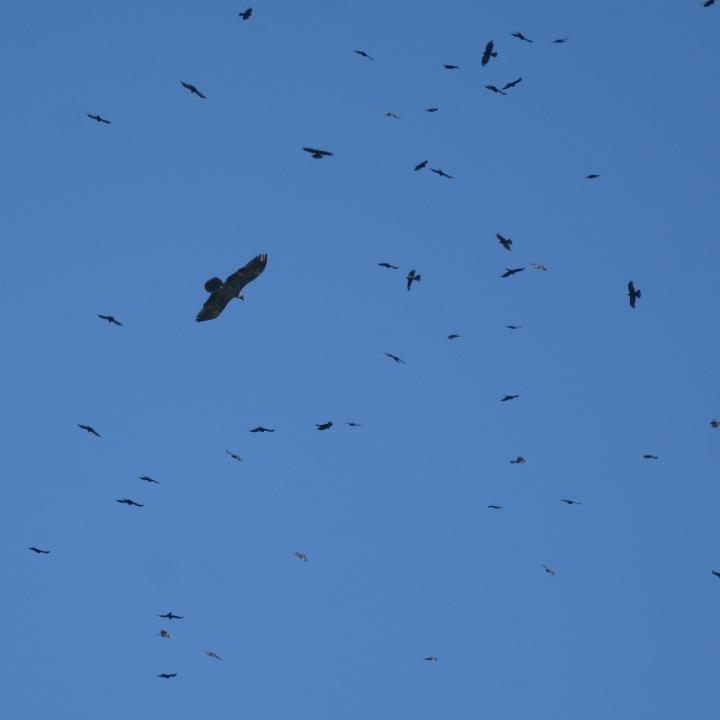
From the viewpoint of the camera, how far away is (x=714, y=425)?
379 ft

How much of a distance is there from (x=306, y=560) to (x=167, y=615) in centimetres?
721

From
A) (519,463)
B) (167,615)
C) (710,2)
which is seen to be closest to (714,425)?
(519,463)

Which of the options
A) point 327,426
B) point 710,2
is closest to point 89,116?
point 327,426

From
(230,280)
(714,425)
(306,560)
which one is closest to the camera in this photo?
(230,280)

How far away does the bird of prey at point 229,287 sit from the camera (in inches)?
4259

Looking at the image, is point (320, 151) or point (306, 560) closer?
point (320, 151)

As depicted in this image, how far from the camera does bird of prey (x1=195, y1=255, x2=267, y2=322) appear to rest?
355ft

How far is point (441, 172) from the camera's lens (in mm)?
118688

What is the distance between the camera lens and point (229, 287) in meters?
109

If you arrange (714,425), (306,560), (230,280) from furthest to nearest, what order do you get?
(306,560), (714,425), (230,280)

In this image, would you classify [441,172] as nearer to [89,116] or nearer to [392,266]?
[392,266]

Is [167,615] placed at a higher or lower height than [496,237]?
lower

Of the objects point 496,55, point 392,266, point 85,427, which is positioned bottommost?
point 85,427

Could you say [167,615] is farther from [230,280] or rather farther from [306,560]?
[230,280]
